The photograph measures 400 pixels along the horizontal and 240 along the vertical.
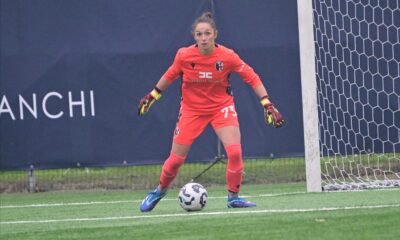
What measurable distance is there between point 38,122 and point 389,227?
7.66 m

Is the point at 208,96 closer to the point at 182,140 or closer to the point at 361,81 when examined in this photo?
the point at 182,140

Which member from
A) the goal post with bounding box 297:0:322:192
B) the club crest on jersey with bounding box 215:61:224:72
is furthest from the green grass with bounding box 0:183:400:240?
the club crest on jersey with bounding box 215:61:224:72

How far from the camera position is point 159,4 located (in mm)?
14219

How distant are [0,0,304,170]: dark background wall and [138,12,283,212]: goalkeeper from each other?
3.52m

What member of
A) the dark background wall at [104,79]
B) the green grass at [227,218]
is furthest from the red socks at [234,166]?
the dark background wall at [104,79]

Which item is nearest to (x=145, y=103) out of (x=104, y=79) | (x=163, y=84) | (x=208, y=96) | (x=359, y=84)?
(x=163, y=84)

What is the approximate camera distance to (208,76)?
1040 cm

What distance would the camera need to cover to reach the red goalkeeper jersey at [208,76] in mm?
10391

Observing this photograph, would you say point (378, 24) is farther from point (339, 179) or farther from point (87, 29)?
point (87, 29)

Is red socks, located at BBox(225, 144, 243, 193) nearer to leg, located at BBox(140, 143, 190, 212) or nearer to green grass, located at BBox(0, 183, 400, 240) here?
green grass, located at BBox(0, 183, 400, 240)

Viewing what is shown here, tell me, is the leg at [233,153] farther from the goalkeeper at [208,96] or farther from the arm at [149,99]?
the arm at [149,99]

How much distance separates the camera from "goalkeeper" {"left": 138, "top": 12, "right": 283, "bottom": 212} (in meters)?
10.3

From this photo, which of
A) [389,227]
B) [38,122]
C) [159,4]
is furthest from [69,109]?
[389,227]

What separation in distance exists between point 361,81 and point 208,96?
3.75 meters
